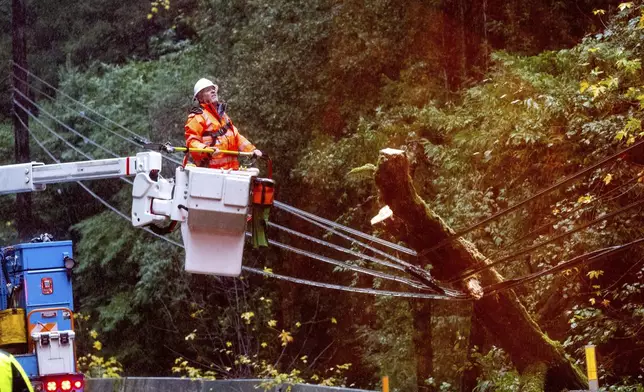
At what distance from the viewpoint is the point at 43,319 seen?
483 inches

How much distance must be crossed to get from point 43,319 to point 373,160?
8.68 metres

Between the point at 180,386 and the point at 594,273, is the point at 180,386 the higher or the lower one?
the lower one

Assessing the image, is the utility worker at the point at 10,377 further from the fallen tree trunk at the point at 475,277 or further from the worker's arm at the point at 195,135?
the fallen tree trunk at the point at 475,277

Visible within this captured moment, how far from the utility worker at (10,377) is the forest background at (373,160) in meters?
6.28

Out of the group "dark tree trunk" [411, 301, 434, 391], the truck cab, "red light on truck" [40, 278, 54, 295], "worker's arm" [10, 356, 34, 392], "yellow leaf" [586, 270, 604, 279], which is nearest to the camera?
"worker's arm" [10, 356, 34, 392]

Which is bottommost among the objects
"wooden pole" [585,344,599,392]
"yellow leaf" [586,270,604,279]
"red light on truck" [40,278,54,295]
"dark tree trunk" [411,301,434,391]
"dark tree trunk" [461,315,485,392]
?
"wooden pole" [585,344,599,392]

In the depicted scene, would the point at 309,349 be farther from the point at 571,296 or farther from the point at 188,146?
the point at 188,146

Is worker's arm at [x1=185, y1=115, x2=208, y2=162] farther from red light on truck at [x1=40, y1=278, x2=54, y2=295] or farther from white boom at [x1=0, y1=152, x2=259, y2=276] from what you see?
red light on truck at [x1=40, y1=278, x2=54, y2=295]

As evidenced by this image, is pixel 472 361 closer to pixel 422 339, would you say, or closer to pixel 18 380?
pixel 422 339

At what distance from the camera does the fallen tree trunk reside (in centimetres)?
1080

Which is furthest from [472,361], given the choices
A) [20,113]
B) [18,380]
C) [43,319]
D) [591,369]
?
[20,113]

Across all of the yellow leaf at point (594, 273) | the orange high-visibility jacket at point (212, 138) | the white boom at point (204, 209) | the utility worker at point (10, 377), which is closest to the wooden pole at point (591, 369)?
the yellow leaf at point (594, 273)

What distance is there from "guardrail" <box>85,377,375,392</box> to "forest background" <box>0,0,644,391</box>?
1.71 feet

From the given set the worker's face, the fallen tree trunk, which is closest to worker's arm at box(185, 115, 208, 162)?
the worker's face
